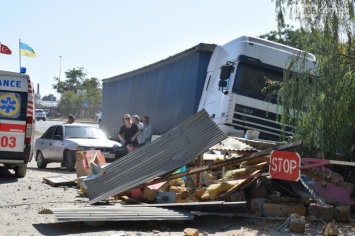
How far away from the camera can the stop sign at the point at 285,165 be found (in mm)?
8305

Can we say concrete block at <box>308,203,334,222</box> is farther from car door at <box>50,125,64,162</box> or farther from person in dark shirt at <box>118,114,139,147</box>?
car door at <box>50,125,64,162</box>

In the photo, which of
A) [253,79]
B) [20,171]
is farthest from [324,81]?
[20,171]

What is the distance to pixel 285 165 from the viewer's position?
8.48 m

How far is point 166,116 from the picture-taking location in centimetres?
1981

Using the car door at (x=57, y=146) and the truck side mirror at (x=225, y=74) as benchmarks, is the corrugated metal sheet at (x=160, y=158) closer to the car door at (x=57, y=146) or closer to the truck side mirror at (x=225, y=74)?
the truck side mirror at (x=225, y=74)

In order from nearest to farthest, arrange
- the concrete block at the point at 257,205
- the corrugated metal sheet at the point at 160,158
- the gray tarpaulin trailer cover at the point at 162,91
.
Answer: the concrete block at the point at 257,205, the corrugated metal sheet at the point at 160,158, the gray tarpaulin trailer cover at the point at 162,91

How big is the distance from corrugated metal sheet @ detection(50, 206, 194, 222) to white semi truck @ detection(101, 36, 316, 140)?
4.81 m

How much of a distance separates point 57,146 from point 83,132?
1.06 m

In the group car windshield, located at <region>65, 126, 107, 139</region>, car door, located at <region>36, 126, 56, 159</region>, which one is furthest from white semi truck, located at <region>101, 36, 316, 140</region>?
car door, located at <region>36, 126, 56, 159</region>

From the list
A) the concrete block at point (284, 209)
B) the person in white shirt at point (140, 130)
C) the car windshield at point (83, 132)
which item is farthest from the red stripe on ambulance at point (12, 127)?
the concrete block at point (284, 209)

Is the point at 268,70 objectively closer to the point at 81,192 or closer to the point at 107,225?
the point at 81,192

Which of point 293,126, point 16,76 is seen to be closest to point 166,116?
point 16,76

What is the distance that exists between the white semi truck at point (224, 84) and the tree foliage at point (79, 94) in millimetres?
64075

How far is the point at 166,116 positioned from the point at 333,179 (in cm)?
1084
